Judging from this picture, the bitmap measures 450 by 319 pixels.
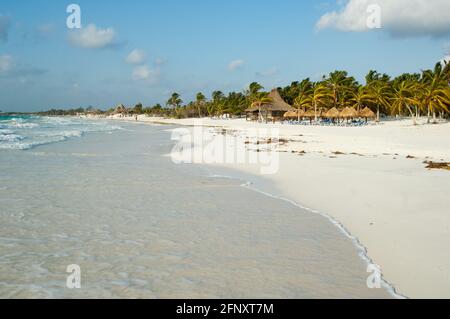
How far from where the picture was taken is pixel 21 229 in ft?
22.1

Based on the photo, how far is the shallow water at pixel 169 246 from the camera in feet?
14.7

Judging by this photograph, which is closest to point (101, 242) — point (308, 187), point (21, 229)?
point (21, 229)

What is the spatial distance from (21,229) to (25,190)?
3.87m

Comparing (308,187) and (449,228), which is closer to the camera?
(449,228)

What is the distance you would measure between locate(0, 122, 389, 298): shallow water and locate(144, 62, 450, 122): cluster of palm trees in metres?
45.0

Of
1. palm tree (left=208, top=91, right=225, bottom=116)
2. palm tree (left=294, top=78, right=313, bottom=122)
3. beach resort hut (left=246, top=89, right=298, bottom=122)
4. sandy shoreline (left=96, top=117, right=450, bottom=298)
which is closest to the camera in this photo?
sandy shoreline (left=96, top=117, right=450, bottom=298)

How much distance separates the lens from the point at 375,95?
5609cm

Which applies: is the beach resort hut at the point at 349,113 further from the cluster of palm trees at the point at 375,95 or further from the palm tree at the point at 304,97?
the palm tree at the point at 304,97

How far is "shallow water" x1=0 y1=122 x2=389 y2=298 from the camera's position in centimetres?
Result: 448

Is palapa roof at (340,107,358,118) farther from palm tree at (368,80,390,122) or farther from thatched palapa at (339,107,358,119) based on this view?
palm tree at (368,80,390,122)

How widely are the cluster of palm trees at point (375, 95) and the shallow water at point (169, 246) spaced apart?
45.0 meters

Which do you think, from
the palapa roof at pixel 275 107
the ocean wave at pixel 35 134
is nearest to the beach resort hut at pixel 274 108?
the palapa roof at pixel 275 107

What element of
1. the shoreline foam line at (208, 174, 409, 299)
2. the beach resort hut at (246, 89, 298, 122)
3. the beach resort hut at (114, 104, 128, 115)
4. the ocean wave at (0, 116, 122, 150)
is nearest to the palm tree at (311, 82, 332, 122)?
the beach resort hut at (246, 89, 298, 122)
